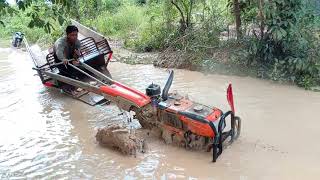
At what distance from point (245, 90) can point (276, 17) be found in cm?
183

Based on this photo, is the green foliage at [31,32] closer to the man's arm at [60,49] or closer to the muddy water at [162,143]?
the man's arm at [60,49]

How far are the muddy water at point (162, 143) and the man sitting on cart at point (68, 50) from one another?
631 millimetres

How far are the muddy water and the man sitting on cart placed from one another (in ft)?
2.07

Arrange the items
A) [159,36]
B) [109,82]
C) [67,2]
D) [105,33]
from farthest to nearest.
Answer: [105,33]
[159,36]
[109,82]
[67,2]

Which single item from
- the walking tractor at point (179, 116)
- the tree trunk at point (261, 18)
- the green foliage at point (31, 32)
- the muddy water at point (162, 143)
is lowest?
the muddy water at point (162, 143)

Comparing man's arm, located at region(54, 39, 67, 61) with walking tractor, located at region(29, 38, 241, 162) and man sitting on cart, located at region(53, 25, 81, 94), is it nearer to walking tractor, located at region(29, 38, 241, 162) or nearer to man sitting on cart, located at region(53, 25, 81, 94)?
man sitting on cart, located at region(53, 25, 81, 94)

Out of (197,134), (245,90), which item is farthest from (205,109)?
(245,90)

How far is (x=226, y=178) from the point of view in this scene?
5484mm

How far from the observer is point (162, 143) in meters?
6.45

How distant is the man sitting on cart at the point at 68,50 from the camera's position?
8.65m

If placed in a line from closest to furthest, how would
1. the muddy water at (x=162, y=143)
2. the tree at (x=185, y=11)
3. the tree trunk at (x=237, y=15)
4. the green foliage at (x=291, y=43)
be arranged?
the muddy water at (x=162, y=143) → the green foliage at (x=291, y=43) → the tree trunk at (x=237, y=15) → the tree at (x=185, y=11)

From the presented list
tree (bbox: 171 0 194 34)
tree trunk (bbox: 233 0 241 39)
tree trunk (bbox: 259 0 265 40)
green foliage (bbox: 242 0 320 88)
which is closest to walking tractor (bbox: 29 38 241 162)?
green foliage (bbox: 242 0 320 88)

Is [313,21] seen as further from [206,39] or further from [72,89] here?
[72,89]

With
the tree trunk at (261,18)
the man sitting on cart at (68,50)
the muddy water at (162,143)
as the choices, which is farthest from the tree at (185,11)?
the man sitting on cart at (68,50)
